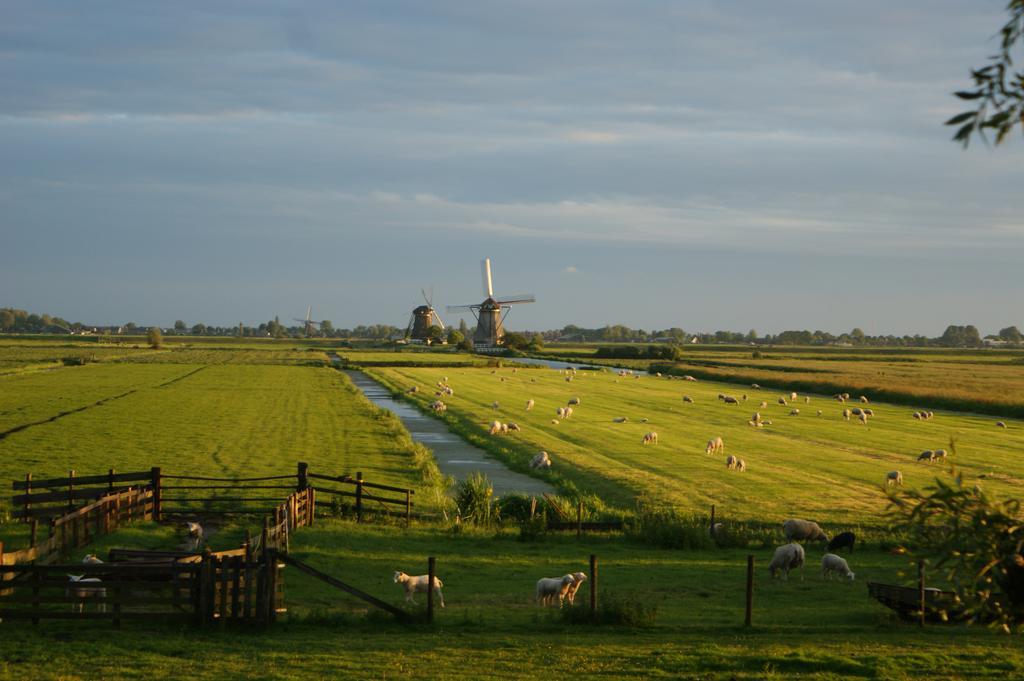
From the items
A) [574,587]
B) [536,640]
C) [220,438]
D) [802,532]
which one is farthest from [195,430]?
[536,640]

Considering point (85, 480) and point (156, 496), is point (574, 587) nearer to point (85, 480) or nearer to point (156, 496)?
point (156, 496)

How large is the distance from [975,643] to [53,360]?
459 ft

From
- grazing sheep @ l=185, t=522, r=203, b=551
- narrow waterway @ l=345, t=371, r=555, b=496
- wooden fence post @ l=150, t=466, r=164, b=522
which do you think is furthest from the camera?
narrow waterway @ l=345, t=371, r=555, b=496

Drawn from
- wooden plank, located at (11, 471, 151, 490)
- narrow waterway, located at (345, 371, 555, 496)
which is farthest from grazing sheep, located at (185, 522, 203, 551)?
narrow waterway, located at (345, 371, 555, 496)

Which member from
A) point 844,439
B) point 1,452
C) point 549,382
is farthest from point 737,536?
point 549,382

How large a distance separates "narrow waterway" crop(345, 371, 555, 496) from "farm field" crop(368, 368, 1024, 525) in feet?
3.02

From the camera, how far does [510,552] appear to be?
2434cm

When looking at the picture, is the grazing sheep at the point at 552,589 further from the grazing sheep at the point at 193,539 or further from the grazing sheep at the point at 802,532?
the grazing sheep at the point at 802,532

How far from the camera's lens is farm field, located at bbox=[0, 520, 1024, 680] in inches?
551

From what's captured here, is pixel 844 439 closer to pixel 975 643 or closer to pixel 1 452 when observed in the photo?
pixel 975 643

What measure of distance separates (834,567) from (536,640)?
9096mm

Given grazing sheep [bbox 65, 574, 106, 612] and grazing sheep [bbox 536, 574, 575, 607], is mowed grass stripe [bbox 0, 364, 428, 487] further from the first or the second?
grazing sheep [bbox 65, 574, 106, 612]

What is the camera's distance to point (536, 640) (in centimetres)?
1591

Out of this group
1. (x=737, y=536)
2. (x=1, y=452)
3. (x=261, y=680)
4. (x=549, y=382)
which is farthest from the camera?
(x=549, y=382)
